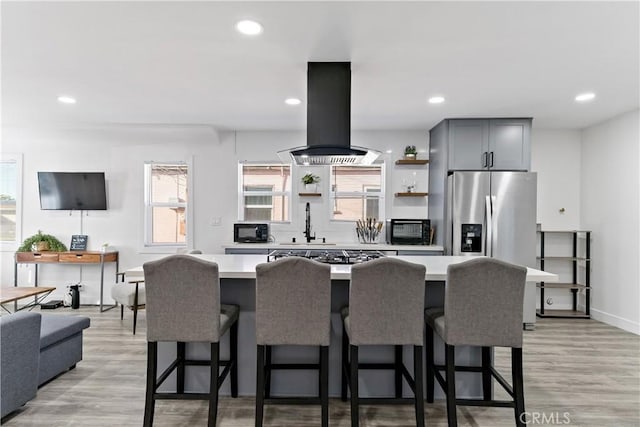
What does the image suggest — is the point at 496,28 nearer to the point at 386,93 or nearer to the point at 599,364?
the point at 386,93

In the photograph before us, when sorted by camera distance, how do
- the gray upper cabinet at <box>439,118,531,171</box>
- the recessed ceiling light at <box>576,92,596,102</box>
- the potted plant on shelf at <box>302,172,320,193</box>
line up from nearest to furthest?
the recessed ceiling light at <box>576,92,596,102</box>
the gray upper cabinet at <box>439,118,531,171</box>
the potted plant on shelf at <box>302,172,320,193</box>

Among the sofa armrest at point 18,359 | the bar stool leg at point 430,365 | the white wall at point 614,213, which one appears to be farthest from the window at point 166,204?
the white wall at point 614,213

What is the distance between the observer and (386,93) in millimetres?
3404

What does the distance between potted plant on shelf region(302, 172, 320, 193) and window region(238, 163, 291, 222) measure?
0.30 m

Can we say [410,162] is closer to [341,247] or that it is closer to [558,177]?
[341,247]

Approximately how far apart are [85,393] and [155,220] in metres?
3.08

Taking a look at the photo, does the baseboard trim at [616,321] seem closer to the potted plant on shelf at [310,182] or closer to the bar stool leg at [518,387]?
the bar stool leg at [518,387]

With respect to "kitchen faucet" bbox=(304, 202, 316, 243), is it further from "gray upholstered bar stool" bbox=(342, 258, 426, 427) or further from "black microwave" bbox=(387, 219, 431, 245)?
"gray upholstered bar stool" bbox=(342, 258, 426, 427)

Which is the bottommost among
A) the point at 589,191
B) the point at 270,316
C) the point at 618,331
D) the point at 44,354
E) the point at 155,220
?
the point at 618,331

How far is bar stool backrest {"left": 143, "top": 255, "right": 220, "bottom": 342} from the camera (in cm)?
195

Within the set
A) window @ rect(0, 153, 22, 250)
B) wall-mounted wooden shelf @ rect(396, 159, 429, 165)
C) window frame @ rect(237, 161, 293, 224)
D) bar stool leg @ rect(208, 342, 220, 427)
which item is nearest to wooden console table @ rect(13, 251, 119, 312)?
window @ rect(0, 153, 22, 250)

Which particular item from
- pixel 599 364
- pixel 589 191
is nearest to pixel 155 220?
pixel 599 364

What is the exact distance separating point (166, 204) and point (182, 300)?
3.62m

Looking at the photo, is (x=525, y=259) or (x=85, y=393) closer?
(x=85, y=393)
